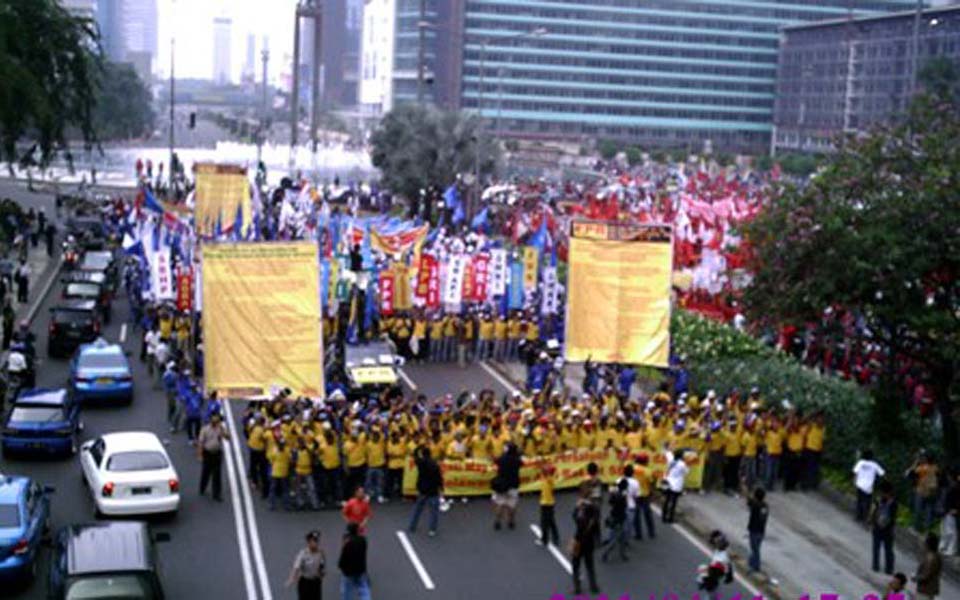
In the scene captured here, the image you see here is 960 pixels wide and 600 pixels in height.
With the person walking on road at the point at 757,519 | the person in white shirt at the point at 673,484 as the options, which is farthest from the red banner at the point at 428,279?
the person walking on road at the point at 757,519

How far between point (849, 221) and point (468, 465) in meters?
7.29

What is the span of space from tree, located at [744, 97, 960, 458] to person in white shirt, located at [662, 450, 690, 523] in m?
3.74

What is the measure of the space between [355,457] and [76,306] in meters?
15.3

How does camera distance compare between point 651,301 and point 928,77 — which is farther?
point 928,77

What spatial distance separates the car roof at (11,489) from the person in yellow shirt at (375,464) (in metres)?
5.32

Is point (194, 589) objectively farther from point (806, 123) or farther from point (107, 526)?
point (806, 123)

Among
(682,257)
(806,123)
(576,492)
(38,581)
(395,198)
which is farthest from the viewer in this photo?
(806,123)

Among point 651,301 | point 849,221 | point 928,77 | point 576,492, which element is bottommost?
point 576,492

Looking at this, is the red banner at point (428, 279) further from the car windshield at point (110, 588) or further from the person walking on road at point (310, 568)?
the car windshield at point (110, 588)

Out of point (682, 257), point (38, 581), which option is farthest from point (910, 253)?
point (682, 257)

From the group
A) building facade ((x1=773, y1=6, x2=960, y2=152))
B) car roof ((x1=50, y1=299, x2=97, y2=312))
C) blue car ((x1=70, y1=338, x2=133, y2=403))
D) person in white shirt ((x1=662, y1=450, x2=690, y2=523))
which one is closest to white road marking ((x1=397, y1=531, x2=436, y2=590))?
person in white shirt ((x1=662, y1=450, x2=690, y2=523))

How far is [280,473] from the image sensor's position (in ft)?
65.7

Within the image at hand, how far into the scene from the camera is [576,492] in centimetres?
2227

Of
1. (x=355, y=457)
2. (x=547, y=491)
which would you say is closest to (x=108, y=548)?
(x=547, y=491)
